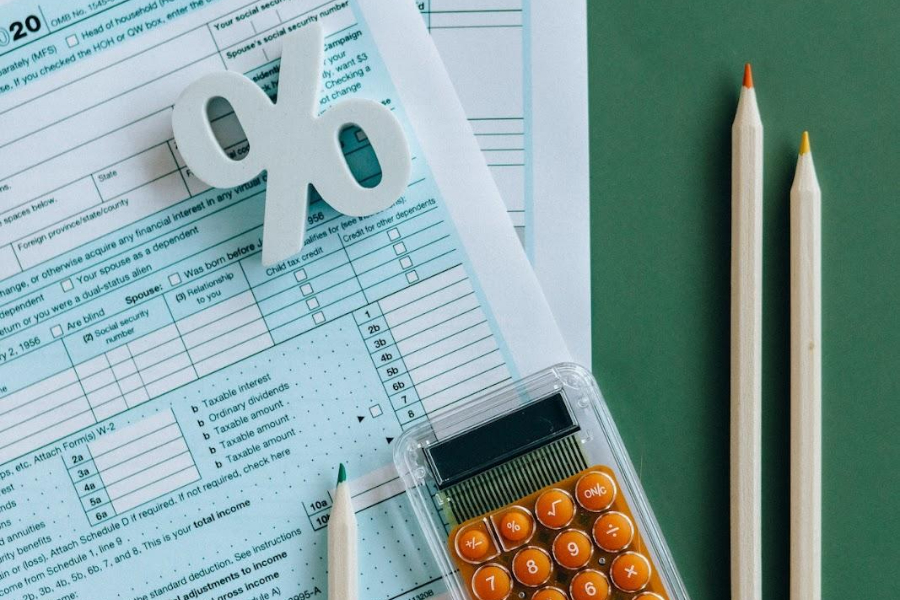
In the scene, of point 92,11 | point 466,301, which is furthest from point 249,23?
point 466,301

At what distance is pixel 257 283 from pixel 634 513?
235mm

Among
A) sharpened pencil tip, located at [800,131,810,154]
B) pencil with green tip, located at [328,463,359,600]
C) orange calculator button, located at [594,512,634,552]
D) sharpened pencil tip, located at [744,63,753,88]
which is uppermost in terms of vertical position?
sharpened pencil tip, located at [744,63,753,88]

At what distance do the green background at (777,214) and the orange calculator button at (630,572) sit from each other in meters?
0.04

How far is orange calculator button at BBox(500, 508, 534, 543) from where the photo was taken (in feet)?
1.45

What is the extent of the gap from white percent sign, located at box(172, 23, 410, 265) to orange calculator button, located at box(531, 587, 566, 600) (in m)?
0.21

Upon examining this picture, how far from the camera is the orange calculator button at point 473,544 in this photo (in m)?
A: 0.44

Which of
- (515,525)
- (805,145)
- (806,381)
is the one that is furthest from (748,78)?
(515,525)

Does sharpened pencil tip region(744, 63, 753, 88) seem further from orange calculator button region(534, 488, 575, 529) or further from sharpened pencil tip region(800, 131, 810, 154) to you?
orange calculator button region(534, 488, 575, 529)

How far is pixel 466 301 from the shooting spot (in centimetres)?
47

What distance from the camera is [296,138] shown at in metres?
0.45

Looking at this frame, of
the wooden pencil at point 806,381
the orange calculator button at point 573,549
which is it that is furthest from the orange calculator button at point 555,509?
the wooden pencil at point 806,381

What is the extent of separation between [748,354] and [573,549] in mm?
138

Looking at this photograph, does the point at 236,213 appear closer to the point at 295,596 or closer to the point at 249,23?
the point at 249,23

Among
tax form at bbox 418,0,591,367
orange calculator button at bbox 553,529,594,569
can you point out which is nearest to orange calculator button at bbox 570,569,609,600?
orange calculator button at bbox 553,529,594,569
